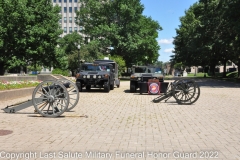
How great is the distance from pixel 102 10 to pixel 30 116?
4377 cm

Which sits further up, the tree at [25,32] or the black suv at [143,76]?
the tree at [25,32]

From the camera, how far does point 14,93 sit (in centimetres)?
1565

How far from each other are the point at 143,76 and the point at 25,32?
16711mm

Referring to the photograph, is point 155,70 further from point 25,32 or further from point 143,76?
point 25,32

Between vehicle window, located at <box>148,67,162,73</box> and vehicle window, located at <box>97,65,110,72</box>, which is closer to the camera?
vehicle window, located at <box>148,67,162,73</box>

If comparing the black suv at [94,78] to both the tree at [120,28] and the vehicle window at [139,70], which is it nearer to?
the vehicle window at [139,70]

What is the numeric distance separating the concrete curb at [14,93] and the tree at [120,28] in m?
31.8

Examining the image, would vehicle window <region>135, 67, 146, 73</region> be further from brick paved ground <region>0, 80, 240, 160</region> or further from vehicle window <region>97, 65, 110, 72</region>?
brick paved ground <region>0, 80, 240, 160</region>

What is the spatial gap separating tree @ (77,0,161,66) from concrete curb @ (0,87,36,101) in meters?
31.8

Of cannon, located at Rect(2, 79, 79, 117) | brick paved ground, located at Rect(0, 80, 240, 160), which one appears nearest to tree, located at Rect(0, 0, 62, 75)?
brick paved ground, located at Rect(0, 80, 240, 160)

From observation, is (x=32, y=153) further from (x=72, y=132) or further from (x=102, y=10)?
(x=102, y=10)

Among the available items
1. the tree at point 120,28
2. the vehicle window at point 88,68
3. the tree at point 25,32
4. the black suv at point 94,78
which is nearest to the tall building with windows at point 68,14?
the tree at point 120,28

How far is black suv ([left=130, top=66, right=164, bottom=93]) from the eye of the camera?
1903cm

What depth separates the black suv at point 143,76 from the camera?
1903 centimetres
